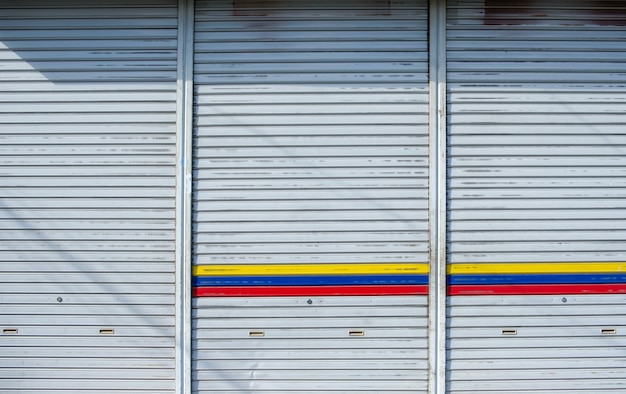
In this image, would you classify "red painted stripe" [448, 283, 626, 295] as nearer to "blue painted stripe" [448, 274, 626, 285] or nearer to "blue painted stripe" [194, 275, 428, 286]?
"blue painted stripe" [448, 274, 626, 285]

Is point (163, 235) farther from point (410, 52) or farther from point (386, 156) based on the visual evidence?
point (410, 52)

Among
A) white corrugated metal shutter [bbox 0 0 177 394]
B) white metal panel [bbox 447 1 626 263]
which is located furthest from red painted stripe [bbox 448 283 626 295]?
white corrugated metal shutter [bbox 0 0 177 394]

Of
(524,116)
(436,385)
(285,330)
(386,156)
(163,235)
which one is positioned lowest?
(436,385)

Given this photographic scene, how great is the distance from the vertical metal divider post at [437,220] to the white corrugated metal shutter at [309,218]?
7 cm

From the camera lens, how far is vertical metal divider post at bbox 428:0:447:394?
4477 millimetres

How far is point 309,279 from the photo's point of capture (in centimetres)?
451

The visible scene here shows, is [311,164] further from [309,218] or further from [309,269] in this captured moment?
[309,269]

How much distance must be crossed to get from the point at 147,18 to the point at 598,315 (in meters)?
4.65

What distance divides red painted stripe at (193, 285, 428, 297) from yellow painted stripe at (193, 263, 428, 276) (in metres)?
Answer: 0.12

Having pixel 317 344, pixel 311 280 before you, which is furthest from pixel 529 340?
pixel 311 280

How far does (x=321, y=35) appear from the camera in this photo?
14.9ft

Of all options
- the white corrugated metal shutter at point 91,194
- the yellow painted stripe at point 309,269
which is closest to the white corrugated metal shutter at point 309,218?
the yellow painted stripe at point 309,269

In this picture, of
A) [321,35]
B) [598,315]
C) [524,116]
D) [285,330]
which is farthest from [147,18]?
[598,315]

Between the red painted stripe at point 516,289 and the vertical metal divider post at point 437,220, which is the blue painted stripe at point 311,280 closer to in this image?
the vertical metal divider post at point 437,220
